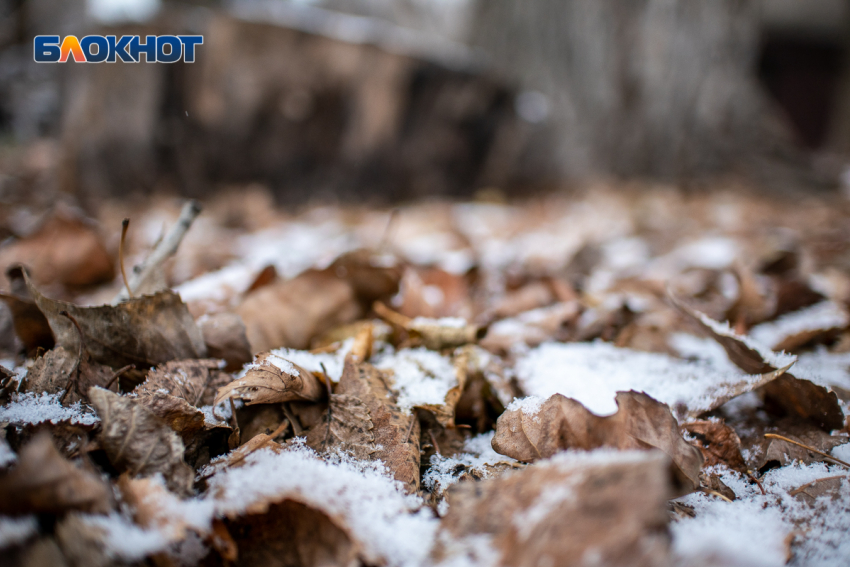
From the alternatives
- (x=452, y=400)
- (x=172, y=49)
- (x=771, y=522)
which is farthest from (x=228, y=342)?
(x=172, y=49)

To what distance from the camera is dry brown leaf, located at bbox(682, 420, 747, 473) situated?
1.73 feet

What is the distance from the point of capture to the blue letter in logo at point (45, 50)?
109 cm

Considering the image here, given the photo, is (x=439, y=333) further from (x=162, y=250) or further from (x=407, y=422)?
(x=162, y=250)

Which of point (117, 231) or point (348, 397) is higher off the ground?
point (348, 397)

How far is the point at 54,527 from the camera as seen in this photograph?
0.35 m

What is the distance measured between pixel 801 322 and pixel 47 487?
Answer: 117 cm

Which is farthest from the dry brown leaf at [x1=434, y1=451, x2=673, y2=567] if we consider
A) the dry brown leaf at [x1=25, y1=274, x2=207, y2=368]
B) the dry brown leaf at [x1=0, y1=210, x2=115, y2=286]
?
the dry brown leaf at [x1=0, y1=210, x2=115, y2=286]

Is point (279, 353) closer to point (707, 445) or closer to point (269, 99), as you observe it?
point (707, 445)

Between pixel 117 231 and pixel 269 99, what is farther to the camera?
pixel 269 99

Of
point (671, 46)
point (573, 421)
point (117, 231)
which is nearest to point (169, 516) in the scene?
point (573, 421)

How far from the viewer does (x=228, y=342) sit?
64 centimetres

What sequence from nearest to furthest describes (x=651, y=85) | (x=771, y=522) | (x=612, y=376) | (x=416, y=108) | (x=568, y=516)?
(x=568, y=516), (x=771, y=522), (x=612, y=376), (x=416, y=108), (x=651, y=85)

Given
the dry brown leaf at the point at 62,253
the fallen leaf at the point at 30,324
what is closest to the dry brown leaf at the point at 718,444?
the fallen leaf at the point at 30,324

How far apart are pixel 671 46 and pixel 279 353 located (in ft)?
9.28
